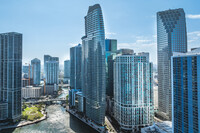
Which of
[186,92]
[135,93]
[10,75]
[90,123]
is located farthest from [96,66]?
[10,75]

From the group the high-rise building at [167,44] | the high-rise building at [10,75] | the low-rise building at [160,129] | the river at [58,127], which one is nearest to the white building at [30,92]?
the high-rise building at [10,75]

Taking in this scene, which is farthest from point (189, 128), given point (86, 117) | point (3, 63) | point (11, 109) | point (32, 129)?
point (3, 63)

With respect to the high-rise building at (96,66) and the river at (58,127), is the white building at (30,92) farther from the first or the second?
the high-rise building at (96,66)

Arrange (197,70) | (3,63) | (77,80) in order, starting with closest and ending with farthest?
(197,70), (3,63), (77,80)

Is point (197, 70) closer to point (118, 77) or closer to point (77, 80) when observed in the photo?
point (118, 77)

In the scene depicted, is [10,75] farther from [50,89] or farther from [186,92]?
[186,92]

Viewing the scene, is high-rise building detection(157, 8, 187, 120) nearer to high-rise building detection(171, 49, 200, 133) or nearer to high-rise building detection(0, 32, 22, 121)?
high-rise building detection(171, 49, 200, 133)

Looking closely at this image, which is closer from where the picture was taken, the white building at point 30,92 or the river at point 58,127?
the river at point 58,127

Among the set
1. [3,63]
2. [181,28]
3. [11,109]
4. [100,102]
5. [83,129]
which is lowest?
[83,129]
